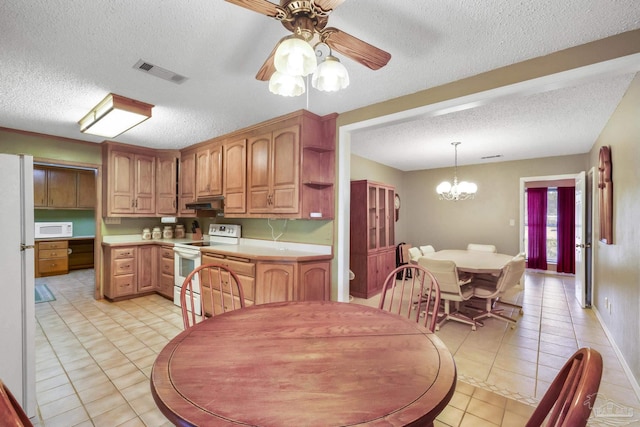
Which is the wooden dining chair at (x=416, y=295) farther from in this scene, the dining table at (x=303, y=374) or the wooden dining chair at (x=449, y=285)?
the dining table at (x=303, y=374)

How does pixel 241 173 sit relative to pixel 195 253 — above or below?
above

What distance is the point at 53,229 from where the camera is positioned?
5965 mm

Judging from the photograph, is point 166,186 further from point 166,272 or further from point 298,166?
point 298,166

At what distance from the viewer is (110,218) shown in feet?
14.2

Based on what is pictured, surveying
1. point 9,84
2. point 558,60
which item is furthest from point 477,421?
point 9,84

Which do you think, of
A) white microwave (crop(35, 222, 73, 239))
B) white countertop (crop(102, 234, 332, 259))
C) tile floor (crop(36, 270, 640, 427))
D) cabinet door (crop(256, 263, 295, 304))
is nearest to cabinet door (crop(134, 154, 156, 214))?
white countertop (crop(102, 234, 332, 259))

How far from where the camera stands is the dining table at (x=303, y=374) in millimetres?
777

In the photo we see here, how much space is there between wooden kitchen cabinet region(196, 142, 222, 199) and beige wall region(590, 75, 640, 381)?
13.5ft

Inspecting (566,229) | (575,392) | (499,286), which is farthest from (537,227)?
(575,392)

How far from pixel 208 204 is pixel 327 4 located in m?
3.53

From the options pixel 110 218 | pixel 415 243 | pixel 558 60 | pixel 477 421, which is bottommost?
pixel 477 421

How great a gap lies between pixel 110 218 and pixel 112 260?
68 cm

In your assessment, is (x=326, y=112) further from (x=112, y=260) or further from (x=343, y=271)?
(x=112, y=260)

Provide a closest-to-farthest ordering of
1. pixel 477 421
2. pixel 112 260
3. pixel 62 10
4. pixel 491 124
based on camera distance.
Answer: pixel 62 10 → pixel 477 421 → pixel 491 124 → pixel 112 260
